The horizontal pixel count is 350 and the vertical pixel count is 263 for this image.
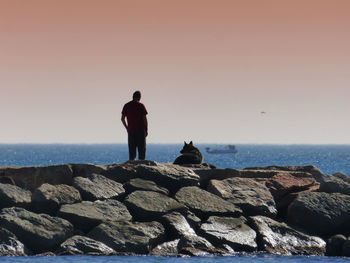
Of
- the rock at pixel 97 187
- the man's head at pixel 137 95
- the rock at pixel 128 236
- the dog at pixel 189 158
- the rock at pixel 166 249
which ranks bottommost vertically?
the rock at pixel 166 249

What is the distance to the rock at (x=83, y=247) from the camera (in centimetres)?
1436

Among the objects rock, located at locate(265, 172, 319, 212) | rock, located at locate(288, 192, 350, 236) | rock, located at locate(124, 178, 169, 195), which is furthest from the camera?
rock, located at locate(265, 172, 319, 212)

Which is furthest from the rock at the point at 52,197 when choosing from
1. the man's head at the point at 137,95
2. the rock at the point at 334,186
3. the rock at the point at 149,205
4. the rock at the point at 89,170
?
the rock at the point at 334,186

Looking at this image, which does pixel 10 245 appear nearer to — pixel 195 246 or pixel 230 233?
pixel 195 246

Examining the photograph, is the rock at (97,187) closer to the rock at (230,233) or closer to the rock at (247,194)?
the rock at (247,194)

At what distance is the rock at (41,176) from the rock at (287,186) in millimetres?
4800

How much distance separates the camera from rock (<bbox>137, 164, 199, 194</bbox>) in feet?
57.0

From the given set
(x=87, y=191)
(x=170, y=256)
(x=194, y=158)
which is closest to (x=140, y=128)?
(x=194, y=158)

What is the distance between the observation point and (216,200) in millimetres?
16609

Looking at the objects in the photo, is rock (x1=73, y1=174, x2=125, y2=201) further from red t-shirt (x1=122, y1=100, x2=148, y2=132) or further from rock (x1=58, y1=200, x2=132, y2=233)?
red t-shirt (x1=122, y1=100, x2=148, y2=132)

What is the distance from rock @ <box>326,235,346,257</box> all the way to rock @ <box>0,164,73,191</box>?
5.97 metres

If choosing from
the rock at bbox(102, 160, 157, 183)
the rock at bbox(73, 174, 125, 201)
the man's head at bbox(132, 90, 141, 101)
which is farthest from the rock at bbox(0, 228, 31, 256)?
the man's head at bbox(132, 90, 141, 101)

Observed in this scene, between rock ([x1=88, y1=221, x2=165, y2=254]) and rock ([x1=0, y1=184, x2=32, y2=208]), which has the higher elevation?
rock ([x1=0, y1=184, x2=32, y2=208])

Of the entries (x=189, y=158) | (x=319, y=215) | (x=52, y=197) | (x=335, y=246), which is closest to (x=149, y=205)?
(x=52, y=197)
